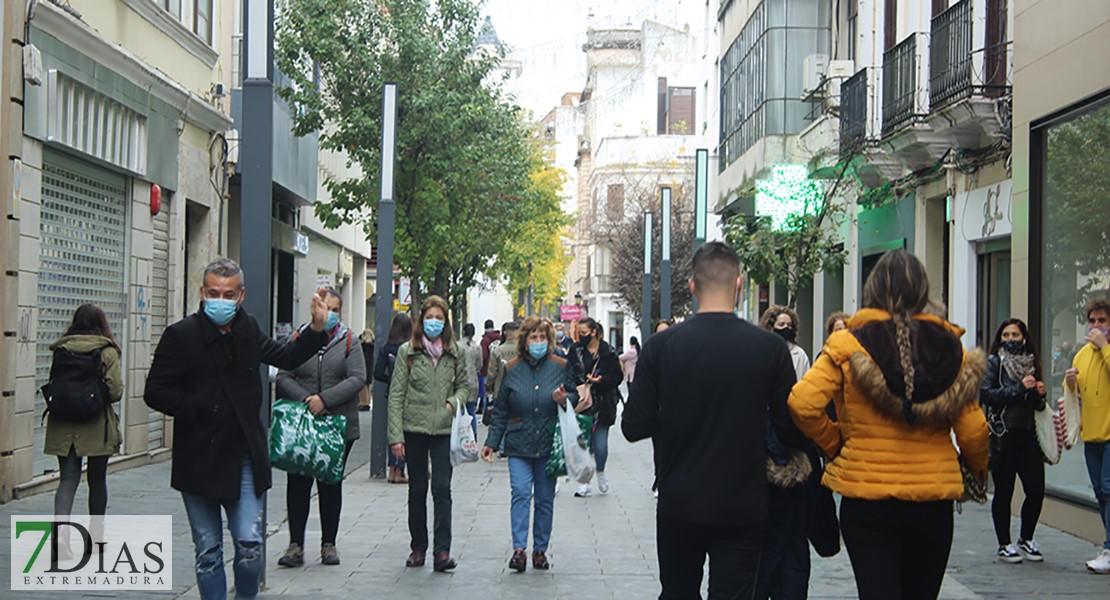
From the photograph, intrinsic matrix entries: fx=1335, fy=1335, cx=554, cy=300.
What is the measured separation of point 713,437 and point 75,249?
1098cm

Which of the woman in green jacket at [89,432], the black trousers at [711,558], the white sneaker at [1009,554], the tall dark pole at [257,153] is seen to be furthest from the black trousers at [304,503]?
the white sneaker at [1009,554]

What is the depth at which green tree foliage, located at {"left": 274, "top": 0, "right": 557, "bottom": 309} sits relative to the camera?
76.9 feet

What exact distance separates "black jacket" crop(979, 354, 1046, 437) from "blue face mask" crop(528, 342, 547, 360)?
130 inches

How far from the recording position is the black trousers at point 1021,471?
1012 cm

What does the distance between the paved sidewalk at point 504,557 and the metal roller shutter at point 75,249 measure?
1.86 m

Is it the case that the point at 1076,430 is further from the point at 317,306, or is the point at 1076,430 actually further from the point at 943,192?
the point at 943,192

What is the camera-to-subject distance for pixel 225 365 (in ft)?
21.2

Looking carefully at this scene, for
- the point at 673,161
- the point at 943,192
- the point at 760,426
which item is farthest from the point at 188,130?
the point at 673,161

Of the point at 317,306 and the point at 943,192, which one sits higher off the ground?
the point at 943,192

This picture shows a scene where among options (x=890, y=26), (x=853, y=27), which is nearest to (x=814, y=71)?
(x=853, y=27)

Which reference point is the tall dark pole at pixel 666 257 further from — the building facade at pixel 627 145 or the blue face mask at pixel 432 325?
the building facade at pixel 627 145

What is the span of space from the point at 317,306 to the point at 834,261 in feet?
53.5

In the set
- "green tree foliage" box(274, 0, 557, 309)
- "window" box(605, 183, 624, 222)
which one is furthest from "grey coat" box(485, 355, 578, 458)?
"window" box(605, 183, 624, 222)

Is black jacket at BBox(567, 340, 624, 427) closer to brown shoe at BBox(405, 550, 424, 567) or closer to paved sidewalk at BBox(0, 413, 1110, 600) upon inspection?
paved sidewalk at BBox(0, 413, 1110, 600)
